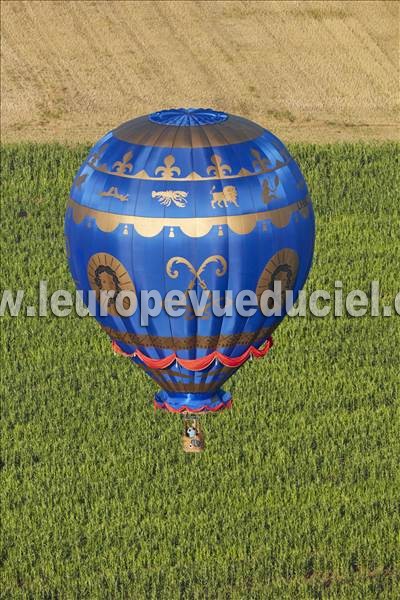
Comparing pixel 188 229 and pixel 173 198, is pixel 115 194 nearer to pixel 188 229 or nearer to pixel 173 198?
pixel 173 198

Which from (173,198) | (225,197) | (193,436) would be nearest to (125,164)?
(173,198)

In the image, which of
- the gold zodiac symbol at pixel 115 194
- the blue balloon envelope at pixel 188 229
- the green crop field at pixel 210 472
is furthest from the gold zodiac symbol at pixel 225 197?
the green crop field at pixel 210 472

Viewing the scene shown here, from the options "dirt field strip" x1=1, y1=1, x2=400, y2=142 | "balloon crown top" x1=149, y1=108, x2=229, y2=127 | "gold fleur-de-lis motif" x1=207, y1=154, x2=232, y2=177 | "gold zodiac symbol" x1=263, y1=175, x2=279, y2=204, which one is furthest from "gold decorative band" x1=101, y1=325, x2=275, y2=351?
"dirt field strip" x1=1, y1=1, x2=400, y2=142

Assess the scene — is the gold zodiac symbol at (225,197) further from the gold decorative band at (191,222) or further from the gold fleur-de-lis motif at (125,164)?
the gold fleur-de-lis motif at (125,164)

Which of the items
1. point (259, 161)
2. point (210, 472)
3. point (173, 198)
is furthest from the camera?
point (210, 472)

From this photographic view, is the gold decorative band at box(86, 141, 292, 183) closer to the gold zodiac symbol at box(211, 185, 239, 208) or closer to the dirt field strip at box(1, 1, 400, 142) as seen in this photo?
the gold zodiac symbol at box(211, 185, 239, 208)
